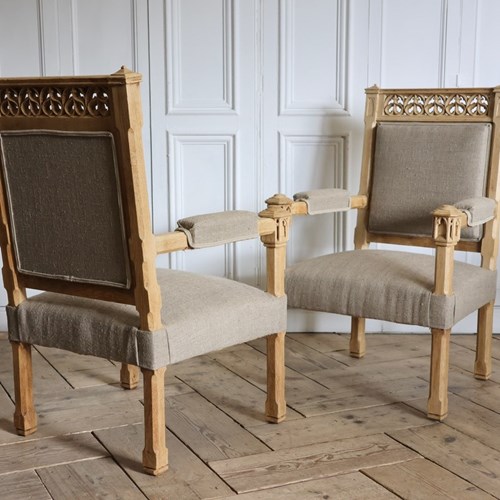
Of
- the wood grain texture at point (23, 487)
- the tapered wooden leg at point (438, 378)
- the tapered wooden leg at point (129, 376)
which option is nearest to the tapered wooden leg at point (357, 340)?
the tapered wooden leg at point (438, 378)

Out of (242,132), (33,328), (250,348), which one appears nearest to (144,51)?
(242,132)

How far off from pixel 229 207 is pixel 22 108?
1.47 meters

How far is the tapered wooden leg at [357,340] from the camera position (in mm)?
3232

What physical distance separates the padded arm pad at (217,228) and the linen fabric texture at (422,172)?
81cm

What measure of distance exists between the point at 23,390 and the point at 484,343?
1577 millimetres

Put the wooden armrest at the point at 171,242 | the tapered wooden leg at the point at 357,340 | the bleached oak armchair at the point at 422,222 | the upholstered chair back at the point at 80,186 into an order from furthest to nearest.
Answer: the tapered wooden leg at the point at 357,340
the bleached oak armchair at the point at 422,222
the wooden armrest at the point at 171,242
the upholstered chair back at the point at 80,186

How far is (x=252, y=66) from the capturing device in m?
3.45

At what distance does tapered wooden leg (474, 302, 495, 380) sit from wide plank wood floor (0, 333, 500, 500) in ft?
0.15

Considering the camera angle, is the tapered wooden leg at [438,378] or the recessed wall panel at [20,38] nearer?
the tapered wooden leg at [438,378]

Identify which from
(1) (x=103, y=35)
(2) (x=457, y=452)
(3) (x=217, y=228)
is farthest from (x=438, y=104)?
(1) (x=103, y=35)

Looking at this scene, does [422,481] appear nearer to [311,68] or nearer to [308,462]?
[308,462]

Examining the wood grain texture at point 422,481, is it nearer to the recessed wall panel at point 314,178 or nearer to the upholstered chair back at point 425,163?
the upholstered chair back at point 425,163

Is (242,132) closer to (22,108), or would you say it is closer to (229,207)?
(229,207)

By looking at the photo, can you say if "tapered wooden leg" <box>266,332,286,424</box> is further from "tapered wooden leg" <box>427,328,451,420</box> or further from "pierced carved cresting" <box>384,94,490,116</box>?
"pierced carved cresting" <box>384,94,490,116</box>
